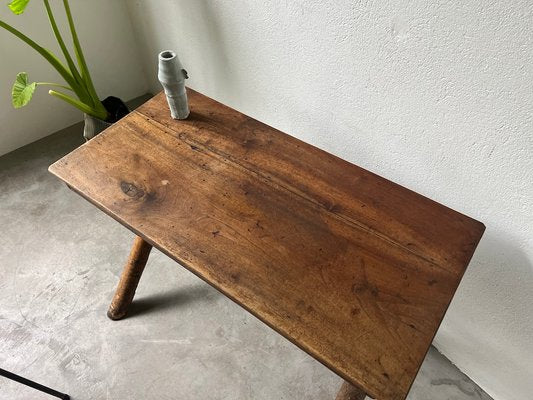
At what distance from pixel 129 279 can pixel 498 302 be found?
3.50 ft

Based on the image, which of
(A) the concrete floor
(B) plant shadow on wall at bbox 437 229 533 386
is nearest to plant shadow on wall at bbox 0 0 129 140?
(A) the concrete floor

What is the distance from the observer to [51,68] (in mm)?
1869

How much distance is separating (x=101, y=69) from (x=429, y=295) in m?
1.85

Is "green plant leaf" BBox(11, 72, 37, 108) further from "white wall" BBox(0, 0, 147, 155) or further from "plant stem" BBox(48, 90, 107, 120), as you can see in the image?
"white wall" BBox(0, 0, 147, 155)

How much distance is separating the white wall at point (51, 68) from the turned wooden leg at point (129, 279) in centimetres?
108

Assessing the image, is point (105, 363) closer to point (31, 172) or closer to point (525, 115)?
point (31, 172)

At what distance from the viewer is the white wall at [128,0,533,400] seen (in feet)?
2.43

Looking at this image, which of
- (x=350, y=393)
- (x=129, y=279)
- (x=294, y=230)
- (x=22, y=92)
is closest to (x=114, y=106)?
(x=22, y=92)

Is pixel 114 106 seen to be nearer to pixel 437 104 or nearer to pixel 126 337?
pixel 126 337

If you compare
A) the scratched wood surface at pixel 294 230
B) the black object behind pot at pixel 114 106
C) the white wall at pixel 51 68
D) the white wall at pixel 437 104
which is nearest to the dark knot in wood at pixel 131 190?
the scratched wood surface at pixel 294 230

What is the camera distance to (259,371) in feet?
4.08

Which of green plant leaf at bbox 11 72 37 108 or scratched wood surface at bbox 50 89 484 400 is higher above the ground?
green plant leaf at bbox 11 72 37 108

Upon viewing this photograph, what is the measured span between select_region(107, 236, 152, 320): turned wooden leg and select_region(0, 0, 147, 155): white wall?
108 centimetres

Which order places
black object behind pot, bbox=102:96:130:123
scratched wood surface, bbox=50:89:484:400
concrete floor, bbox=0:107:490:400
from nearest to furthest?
scratched wood surface, bbox=50:89:484:400 < concrete floor, bbox=0:107:490:400 < black object behind pot, bbox=102:96:130:123
